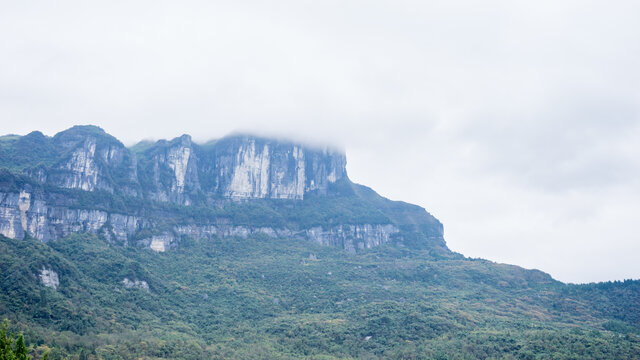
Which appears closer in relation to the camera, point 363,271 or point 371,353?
point 371,353

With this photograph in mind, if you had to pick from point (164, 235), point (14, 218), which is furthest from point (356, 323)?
point (14, 218)

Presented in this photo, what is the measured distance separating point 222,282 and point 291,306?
23.2 metres

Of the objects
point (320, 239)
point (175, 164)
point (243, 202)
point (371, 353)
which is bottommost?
point (371, 353)

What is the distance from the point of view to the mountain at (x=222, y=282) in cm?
9600

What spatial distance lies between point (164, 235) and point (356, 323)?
76081 mm

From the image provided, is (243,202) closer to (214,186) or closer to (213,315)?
(214,186)

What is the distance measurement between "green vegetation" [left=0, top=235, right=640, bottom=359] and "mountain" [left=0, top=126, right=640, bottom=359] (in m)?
0.46

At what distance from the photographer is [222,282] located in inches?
5669

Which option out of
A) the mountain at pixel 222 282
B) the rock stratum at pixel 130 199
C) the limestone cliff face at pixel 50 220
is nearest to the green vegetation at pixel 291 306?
the mountain at pixel 222 282

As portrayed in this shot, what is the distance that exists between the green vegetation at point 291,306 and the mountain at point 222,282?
18.1 inches

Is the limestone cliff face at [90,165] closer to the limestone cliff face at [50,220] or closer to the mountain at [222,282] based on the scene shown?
the mountain at [222,282]

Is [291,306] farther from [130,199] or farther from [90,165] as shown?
[90,165]

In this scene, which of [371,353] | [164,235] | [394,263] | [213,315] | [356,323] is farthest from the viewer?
[394,263]

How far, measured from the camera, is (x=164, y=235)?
160 metres
